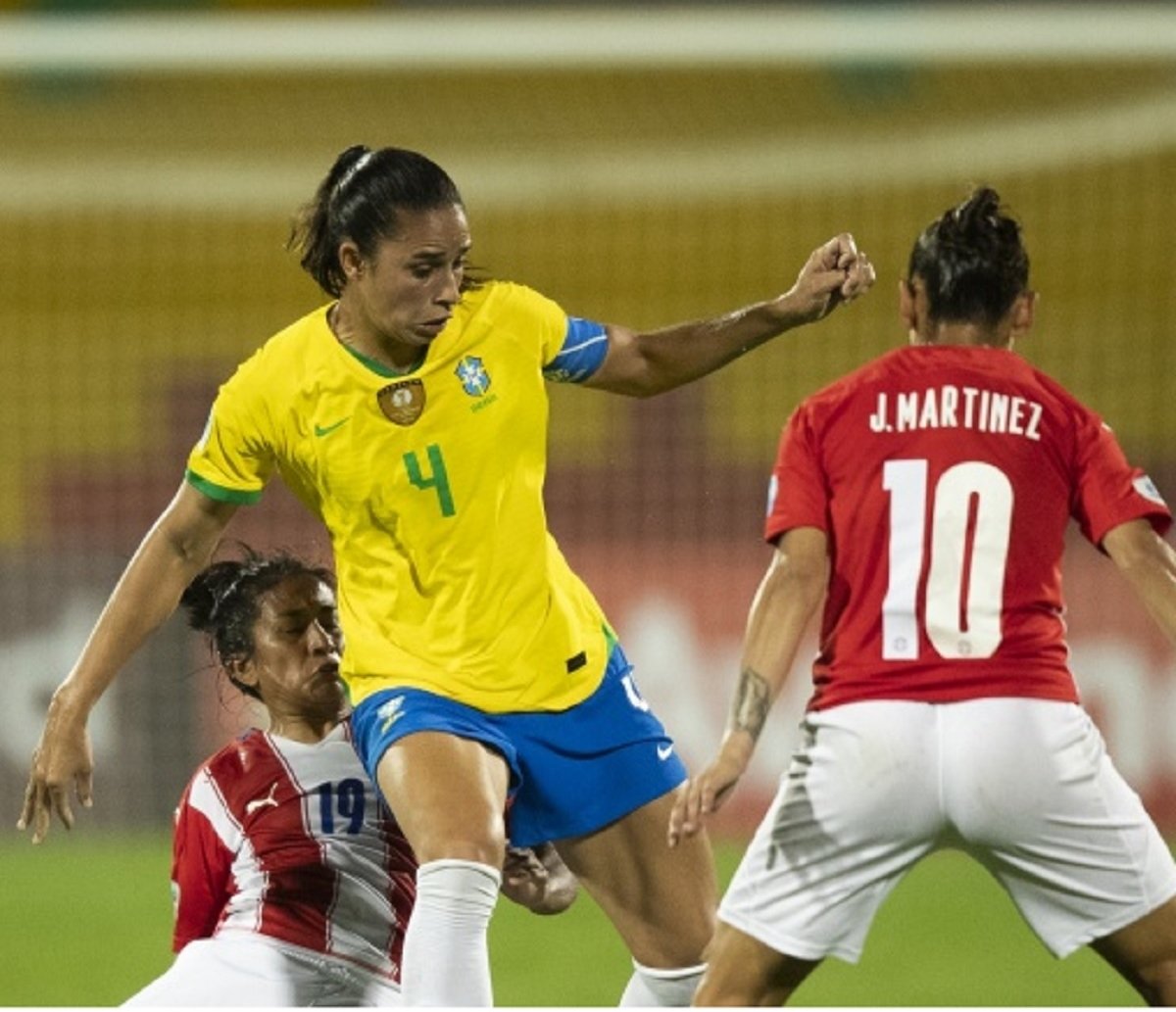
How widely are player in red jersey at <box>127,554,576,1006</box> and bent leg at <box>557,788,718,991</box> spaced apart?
0.64 ft

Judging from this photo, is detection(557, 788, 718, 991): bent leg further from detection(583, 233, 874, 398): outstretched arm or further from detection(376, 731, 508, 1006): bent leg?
detection(583, 233, 874, 398): outstretched arm

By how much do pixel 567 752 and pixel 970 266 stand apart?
52.2 inches

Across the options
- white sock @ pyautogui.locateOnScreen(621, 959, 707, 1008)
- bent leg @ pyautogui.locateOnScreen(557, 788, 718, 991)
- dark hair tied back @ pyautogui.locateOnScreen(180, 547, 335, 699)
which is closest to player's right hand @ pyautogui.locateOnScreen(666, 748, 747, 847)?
bent leg @ pyautogui.locateOnScreen(557, 788, 718, 991)

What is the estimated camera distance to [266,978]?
5.12 meters

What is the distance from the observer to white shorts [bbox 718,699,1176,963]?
421 centimetres

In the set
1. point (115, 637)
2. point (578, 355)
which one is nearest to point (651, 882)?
point (578, 355)

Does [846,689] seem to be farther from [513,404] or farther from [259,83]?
[259,83]

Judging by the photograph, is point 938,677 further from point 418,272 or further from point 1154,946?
point 418,272

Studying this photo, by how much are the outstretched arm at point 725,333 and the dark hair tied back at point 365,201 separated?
0.53 metres

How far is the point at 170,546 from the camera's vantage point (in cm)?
498

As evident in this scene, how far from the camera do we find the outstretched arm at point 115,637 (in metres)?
4.83

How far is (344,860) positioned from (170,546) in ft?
2.62

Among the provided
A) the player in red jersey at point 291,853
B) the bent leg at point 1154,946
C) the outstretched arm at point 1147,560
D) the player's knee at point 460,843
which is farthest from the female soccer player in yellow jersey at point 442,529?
the bent leg at point 1154,946

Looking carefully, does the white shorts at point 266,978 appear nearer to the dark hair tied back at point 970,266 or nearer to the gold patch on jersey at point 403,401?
the gold patch on jersey at point 403,401
